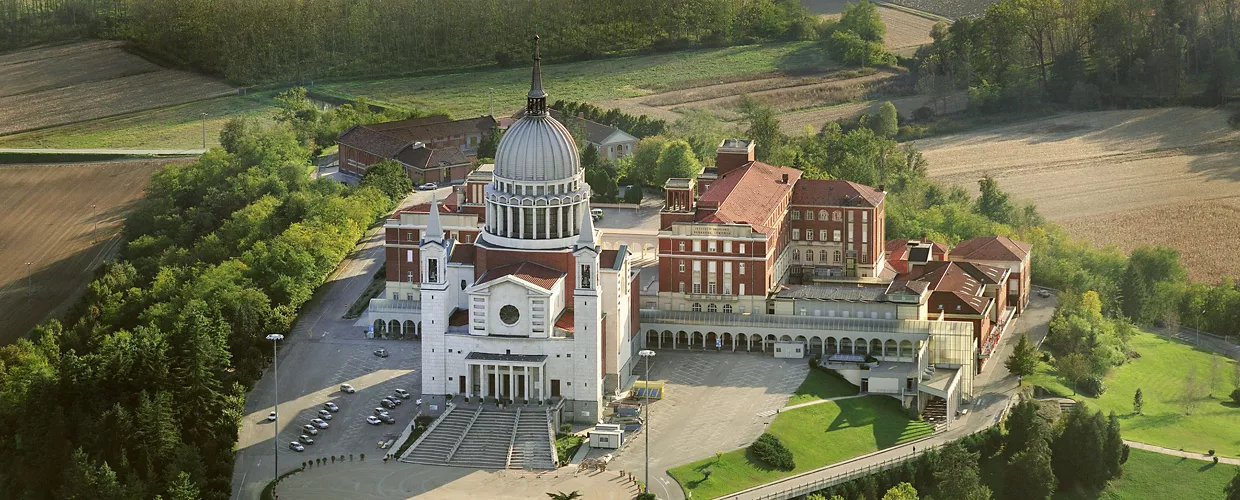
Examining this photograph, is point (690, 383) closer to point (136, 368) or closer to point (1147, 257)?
point (136, 368)

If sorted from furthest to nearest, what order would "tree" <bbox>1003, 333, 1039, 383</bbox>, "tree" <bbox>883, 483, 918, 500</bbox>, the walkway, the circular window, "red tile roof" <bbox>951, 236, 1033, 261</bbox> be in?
"red tile roof" <bbox>951, 236, 1033, 261</bbox>
"tree" <bbox>1003, 333, 1039, 383</bbox>
the walkway
the circular window
"tree" <bbox>883, 483, 918, 500</bbox>

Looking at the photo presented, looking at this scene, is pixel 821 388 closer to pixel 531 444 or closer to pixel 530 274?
pixel 530 274

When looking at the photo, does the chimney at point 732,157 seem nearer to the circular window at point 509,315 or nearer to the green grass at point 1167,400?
the green grass at point 1167,400

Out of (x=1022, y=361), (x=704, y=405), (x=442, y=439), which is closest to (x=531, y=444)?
(x=442, y=439)

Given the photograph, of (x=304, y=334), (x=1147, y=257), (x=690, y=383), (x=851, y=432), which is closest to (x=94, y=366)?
(x=304, y=334)

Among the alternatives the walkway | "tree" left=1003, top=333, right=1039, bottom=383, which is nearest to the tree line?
"tree" left=1003, top=333, right=1039, bottom=383

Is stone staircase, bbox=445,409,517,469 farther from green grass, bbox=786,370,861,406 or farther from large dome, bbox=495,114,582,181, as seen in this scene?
green grass, bbox=786,370,861,406
